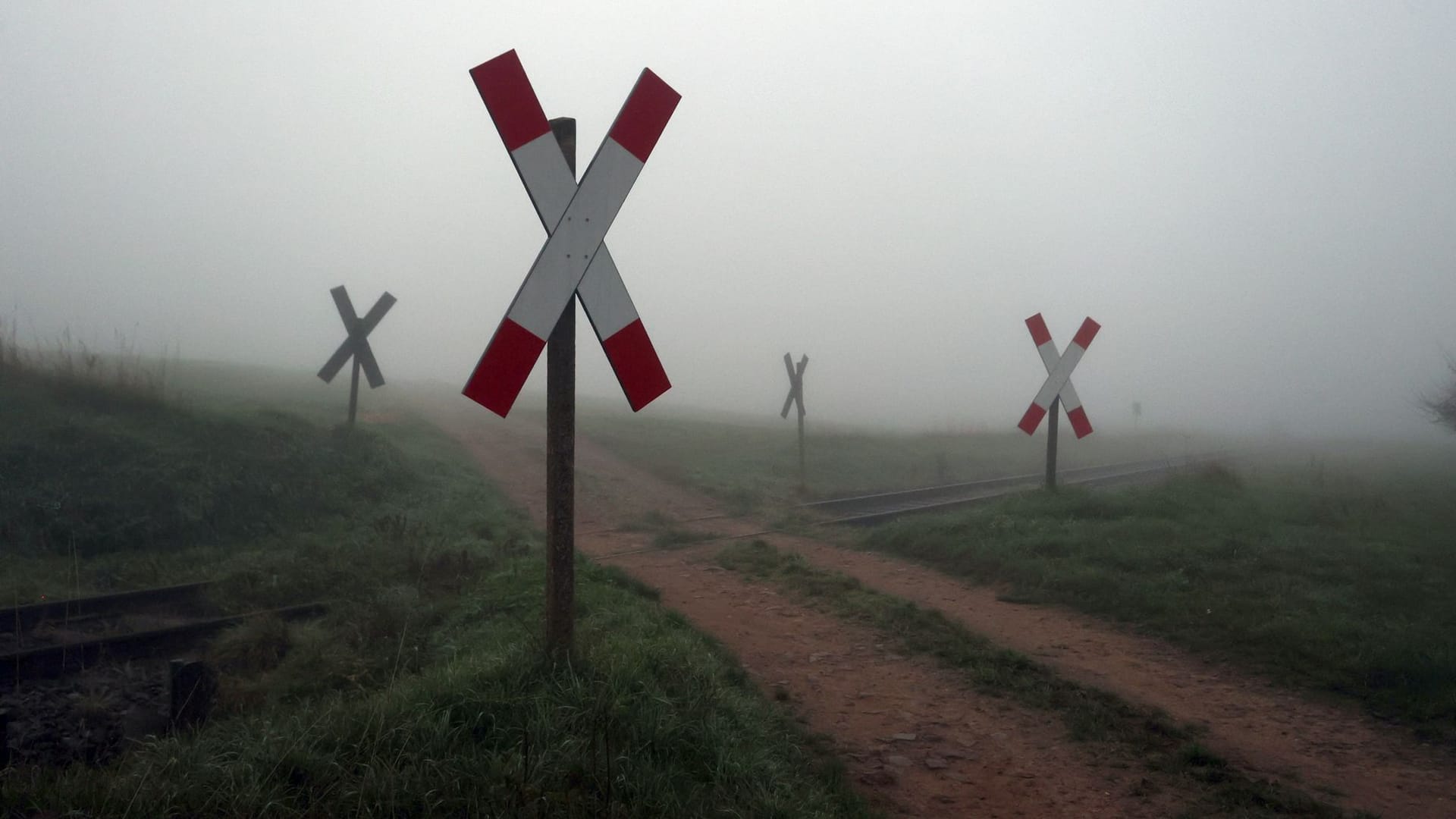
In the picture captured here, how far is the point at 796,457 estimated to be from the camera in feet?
75.8

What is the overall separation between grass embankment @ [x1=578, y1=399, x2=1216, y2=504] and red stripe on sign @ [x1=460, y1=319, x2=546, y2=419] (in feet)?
40.8

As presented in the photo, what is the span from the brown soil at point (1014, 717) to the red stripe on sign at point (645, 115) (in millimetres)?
3358

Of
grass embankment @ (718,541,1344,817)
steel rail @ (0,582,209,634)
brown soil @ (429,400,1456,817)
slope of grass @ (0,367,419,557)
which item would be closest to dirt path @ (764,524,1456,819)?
brown soil @ (429,400,1456,817)

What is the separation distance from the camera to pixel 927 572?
10.2 m

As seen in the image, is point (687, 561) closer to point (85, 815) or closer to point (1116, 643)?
point (1116, 643)

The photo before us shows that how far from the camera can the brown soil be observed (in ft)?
14.4

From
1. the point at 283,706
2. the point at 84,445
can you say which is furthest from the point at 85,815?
the point at 84,445

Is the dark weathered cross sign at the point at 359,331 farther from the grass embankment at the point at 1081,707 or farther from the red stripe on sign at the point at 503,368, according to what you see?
the red stripe on sign at the point at 503,368

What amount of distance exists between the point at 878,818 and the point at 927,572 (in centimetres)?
650

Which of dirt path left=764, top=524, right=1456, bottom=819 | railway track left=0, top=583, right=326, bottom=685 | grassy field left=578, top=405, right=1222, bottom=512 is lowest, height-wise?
dirt path left=764, top=524, right=1456, bottom=819

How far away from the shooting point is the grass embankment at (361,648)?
10.2ft

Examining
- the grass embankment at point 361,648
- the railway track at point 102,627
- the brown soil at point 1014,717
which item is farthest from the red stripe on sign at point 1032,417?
the railway track at point 102,627

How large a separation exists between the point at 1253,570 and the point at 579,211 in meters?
8.07

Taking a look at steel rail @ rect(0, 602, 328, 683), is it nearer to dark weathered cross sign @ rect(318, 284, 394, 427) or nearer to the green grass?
the green grass
